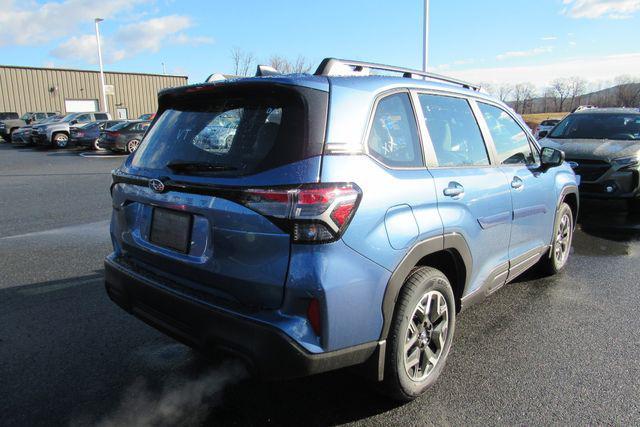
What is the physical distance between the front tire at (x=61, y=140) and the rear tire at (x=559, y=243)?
84.2 feet

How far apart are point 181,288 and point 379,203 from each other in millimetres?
1131

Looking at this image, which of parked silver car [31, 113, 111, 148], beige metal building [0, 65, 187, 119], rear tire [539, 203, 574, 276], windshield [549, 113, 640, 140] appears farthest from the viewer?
beige metal building [0, 65, 187, 119]

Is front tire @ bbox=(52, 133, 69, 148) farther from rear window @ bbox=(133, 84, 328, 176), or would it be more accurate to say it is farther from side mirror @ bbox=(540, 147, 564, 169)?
side mirror @ bbox=(540, 147, 564, 169)

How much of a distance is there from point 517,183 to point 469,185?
83 cm

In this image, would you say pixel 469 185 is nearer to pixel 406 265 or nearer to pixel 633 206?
pixel 406 265

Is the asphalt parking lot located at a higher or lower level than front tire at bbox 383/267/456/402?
lower

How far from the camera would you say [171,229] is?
2541mm

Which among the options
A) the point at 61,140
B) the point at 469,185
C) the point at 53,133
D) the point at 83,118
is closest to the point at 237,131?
the point at 469,185

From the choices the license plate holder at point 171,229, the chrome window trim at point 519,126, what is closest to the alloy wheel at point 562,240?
the chrome window trim at point 519,126

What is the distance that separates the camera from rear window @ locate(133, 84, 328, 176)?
7.38 ft

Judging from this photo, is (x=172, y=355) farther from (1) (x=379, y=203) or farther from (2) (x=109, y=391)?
(1) (x=379, y=203)

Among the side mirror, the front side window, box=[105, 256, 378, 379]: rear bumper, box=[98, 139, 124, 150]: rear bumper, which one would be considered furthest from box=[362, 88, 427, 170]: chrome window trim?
box=[98, 139, 124, 150]: rear bumper

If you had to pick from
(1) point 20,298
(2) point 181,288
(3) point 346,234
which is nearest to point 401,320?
(3) point 346,234

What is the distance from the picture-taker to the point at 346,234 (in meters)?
2.19
